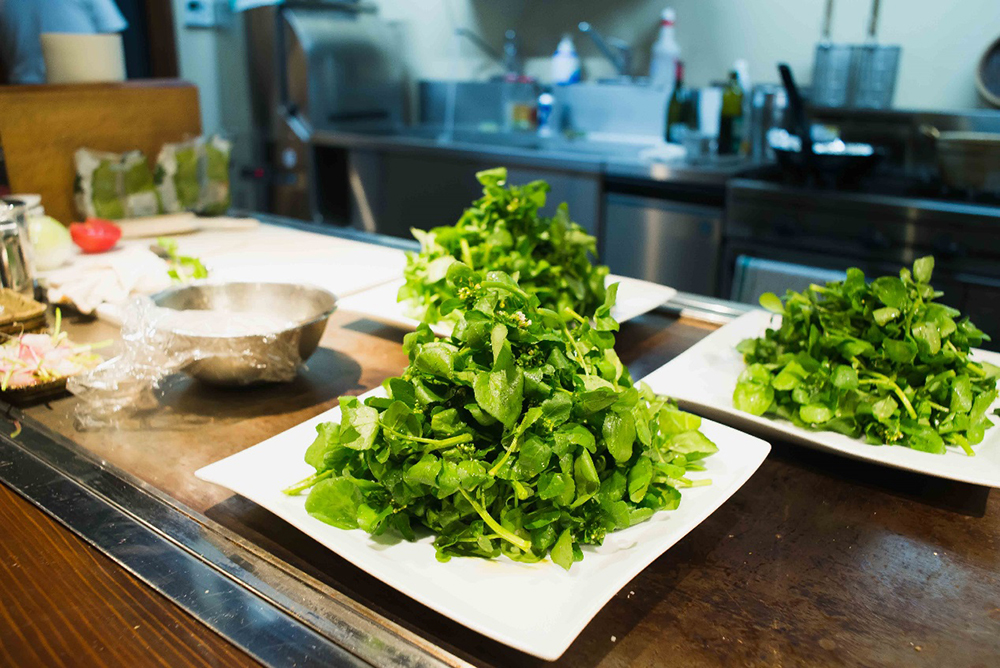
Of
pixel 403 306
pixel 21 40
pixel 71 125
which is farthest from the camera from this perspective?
pixel 21 40

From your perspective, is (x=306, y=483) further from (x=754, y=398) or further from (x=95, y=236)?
(x=95, y=236)

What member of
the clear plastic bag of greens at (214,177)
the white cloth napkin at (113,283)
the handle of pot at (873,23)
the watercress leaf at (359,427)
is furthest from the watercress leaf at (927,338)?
the handle of pot at (873,23)

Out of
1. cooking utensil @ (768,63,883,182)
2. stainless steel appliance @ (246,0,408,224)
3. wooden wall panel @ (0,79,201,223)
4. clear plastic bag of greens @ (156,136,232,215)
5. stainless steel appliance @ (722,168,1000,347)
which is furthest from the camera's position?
stainless steel appliance @ (246,0,408,224)

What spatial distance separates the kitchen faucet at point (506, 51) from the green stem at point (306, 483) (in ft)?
12.7

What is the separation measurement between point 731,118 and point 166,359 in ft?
9.29

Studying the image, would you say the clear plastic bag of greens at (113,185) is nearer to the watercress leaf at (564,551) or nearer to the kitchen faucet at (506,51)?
the watercress leaf at (564,551)

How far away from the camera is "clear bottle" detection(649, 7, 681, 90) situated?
3631mm

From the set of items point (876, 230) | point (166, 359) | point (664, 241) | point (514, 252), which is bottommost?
point (664, 241)

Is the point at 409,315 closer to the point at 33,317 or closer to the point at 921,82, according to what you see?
the point at 33,317

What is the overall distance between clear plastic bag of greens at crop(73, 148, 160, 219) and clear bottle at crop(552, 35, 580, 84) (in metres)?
2.43

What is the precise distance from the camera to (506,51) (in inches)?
172

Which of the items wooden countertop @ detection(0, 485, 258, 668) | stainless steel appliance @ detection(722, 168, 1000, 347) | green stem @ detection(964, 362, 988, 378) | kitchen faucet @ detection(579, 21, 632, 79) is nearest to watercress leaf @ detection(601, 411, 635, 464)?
wooden countertop @ detection(0, 485, 258, 668)

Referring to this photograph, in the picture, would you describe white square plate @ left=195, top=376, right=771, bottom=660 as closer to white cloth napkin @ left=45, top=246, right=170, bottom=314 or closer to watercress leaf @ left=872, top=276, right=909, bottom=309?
watercress leaf @ left=872, top=276, right=909, bottom=309

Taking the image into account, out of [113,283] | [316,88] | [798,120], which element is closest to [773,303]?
[113,283]
